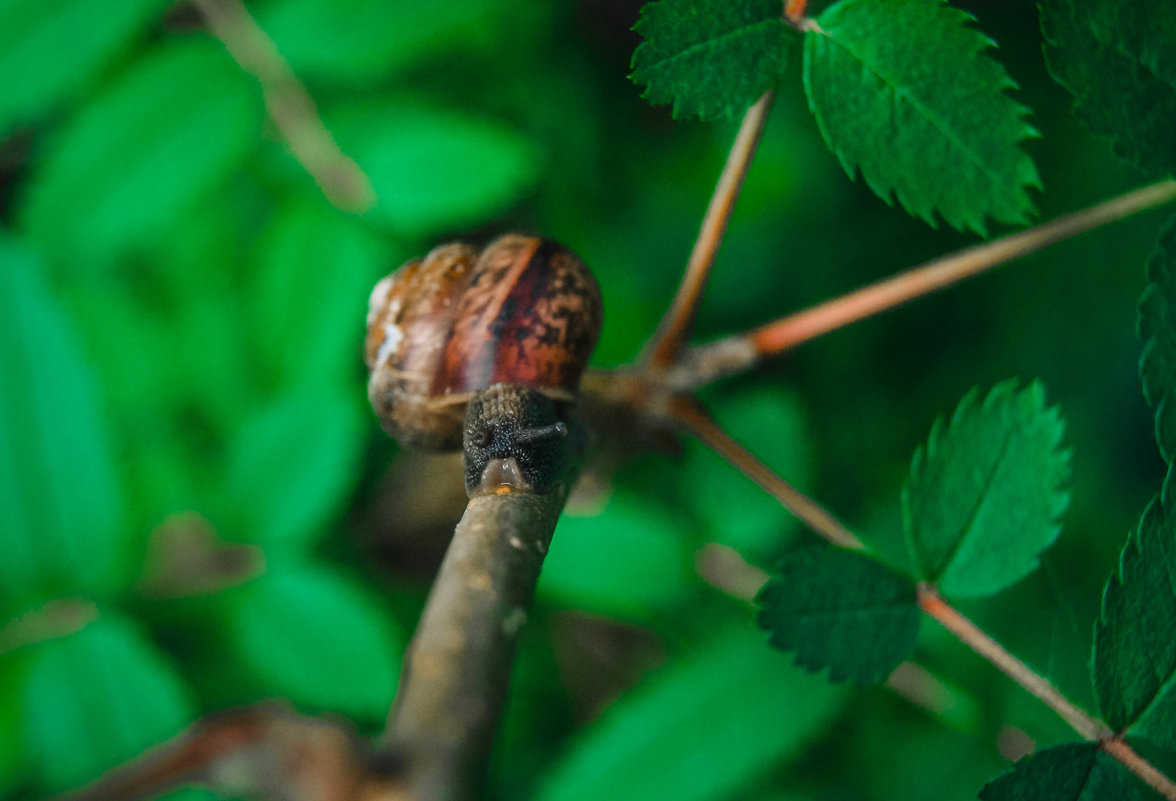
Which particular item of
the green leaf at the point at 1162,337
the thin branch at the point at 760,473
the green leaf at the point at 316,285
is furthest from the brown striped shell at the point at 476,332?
the green leaf at the point at 316,285

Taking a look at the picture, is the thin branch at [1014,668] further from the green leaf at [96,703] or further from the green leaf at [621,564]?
the green leaf at [96,703]

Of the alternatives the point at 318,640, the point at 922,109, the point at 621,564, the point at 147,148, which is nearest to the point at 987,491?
the point at 922,109

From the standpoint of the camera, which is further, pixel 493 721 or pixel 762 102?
pixel 762 102

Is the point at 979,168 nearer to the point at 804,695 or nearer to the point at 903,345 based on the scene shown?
the point at 804,695

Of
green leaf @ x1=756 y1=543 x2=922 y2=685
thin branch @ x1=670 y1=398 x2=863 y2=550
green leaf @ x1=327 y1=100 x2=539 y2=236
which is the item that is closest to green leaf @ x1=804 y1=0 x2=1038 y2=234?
green leaf @ x1=756 y1=543 x2=922 y2=685

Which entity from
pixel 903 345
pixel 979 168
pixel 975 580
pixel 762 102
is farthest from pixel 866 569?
pixel 903 345

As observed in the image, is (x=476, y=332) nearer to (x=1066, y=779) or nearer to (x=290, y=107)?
(x=1066, y=779)

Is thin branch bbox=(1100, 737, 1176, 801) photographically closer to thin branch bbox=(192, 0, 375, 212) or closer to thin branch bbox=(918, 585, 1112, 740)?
thin branch bbox=(918, 585, 1112, 740)
